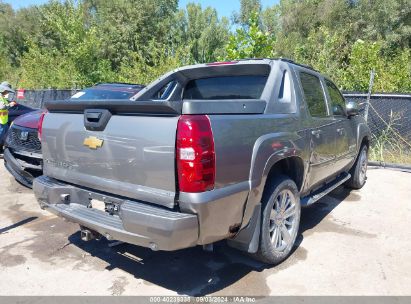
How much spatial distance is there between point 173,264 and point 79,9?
20.4 metres

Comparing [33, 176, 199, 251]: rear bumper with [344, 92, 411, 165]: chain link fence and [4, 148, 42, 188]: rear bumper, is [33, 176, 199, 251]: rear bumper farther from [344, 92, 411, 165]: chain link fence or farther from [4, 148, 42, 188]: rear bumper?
[344, 92, 411, 165]: chain link fence

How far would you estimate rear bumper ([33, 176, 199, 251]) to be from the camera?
2816 millimetres

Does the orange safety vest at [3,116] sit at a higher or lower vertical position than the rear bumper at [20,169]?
higher

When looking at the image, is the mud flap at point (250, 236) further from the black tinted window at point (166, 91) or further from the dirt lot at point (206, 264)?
the black tinted window at point (166, 91)

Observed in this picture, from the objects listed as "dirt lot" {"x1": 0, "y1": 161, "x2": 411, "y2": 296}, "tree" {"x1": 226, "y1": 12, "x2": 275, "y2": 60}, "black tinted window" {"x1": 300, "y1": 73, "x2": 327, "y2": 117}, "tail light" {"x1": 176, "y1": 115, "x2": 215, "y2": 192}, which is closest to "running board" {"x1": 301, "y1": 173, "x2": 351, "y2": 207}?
"dirt lot" {"x1": 0, "y1": 161, "x2": 411, "y2": 296}

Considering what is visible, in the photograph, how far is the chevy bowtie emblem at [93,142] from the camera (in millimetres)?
3301

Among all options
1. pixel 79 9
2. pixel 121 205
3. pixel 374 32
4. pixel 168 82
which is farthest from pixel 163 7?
pixel 121 205

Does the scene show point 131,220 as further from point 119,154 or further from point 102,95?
point 102,95

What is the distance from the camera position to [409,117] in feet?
30.7

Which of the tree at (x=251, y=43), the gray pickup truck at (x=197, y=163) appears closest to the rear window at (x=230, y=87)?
the gray pickup truck at (x=197, y=163)

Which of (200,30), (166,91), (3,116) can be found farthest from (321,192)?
(200,30)

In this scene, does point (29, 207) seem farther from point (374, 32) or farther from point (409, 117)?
point (374, 32)

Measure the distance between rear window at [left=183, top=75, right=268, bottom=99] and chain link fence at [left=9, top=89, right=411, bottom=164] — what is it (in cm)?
617

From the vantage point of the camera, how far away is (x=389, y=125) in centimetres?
959
